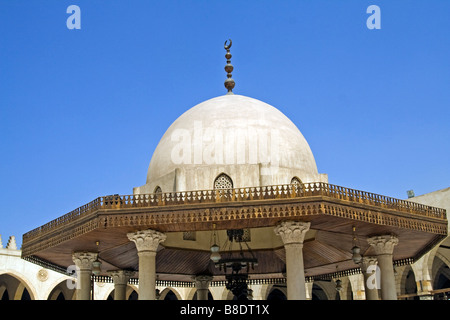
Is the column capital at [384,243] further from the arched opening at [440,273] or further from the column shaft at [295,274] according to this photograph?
the arched opening at [440,273]

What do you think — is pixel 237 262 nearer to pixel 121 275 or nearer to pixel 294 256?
pixel 294 256

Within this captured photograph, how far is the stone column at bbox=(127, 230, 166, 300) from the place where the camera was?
655 inches

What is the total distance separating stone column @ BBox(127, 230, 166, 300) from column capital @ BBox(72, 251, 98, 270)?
116 inches

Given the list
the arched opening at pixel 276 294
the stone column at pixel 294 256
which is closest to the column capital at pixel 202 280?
the stone column at pixel 294 256

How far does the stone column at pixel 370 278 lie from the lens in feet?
69.4

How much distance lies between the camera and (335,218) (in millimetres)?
16594

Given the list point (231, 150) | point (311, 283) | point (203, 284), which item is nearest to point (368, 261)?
point (231, 150)

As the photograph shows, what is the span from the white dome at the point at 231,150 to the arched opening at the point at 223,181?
127 millimetres

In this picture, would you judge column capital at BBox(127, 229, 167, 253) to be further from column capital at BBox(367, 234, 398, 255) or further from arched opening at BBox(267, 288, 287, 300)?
arched opening at BBox(267, 288, 287, 300)

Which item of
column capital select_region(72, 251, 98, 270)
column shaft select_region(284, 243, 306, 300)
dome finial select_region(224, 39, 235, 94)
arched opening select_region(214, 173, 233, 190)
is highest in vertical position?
dome finial select_region(224, 39, 235, 94)

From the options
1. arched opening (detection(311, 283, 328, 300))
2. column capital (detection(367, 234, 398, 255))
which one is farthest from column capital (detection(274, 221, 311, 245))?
arched opening (detection(311, 283, 328, 300))
